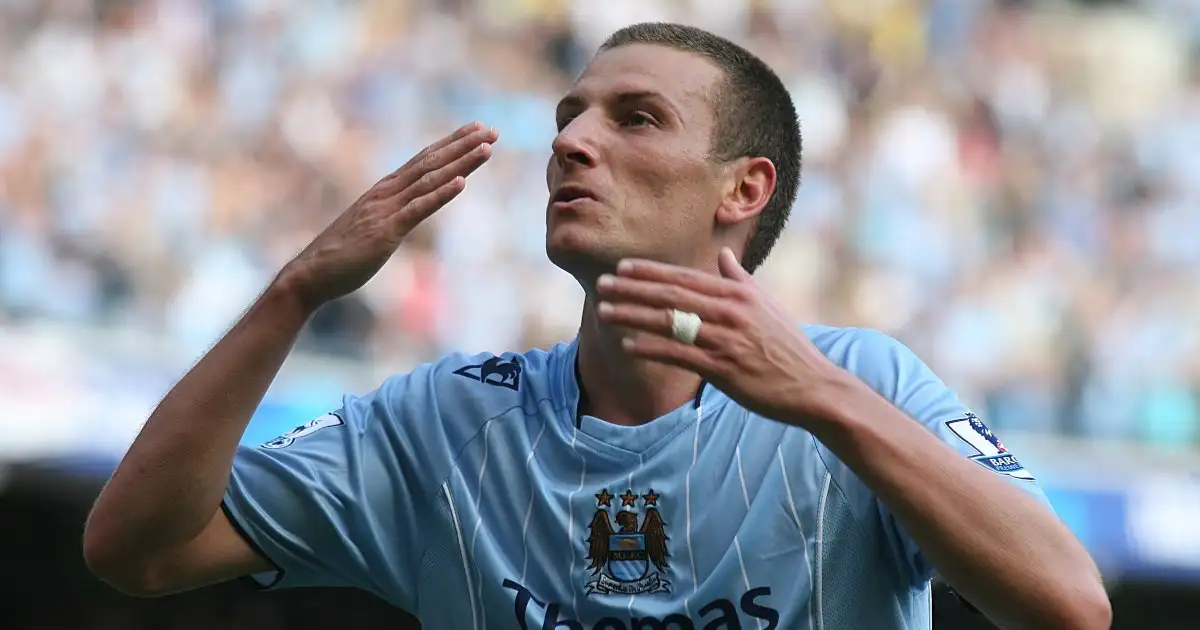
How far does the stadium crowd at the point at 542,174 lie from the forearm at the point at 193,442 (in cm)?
418

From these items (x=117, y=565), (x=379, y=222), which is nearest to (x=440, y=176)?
(x=379, y=222)

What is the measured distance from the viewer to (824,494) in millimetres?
2980

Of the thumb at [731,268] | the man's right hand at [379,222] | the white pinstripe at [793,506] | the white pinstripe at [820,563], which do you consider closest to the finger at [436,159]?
the man's right hand at [379,222]

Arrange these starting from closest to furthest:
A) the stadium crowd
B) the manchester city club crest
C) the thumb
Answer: the thumb → the manchester city club crest → the stadium crowd

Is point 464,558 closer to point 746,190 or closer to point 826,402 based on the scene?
point 826,402

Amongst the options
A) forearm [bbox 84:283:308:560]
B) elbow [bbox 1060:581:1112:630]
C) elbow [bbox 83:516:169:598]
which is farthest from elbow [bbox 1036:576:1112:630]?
elbow [bbox 83:516:169:598]

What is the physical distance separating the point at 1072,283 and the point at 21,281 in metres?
6.18

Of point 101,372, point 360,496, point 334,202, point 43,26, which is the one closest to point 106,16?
point 43,26

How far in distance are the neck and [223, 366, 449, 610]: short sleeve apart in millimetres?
387

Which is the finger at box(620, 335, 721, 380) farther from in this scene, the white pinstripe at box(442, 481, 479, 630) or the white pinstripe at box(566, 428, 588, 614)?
the white pinstripe at box(442, 481, 479, 630)

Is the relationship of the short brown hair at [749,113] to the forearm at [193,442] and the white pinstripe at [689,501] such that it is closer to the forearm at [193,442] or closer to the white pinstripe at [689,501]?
the white pinstripe at [689,501]

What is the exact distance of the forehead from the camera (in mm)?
3389

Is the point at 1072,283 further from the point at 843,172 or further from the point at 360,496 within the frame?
the point at 360,496

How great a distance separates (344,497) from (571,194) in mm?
854
